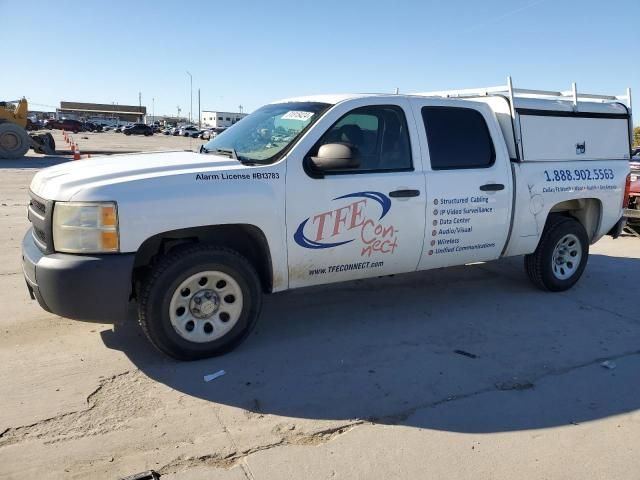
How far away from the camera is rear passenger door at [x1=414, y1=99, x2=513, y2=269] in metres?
4.98

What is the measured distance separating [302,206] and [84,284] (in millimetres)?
1614

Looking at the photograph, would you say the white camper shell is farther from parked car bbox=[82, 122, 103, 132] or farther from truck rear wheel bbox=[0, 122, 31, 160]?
parked car bbox=[82, 122, 103, 132]

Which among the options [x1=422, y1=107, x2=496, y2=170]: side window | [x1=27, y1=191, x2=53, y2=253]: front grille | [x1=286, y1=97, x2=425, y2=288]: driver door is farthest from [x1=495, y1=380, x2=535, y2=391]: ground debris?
[x1=27, y1=191, x2=53, y2=253]: front grille

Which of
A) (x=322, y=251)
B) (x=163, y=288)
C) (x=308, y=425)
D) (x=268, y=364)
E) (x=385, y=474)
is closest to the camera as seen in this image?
(x=385, y=474)

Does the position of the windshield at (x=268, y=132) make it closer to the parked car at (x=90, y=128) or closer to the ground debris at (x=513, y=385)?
the ground debris at (x=513, y=385)

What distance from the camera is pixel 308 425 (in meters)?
3.39

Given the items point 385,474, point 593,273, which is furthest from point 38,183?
point 593,273

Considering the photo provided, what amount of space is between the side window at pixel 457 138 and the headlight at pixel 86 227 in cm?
272

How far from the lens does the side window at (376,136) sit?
4.62 meters

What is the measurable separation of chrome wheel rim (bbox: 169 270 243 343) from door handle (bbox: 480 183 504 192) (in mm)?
2500

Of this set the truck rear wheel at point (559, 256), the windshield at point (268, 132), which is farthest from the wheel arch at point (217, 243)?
the truck rear wheel at point (559, 256)

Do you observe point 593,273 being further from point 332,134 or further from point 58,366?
point 58,366

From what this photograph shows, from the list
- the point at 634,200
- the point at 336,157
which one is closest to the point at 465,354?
the point at 336,157

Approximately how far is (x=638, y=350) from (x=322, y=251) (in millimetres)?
2747
